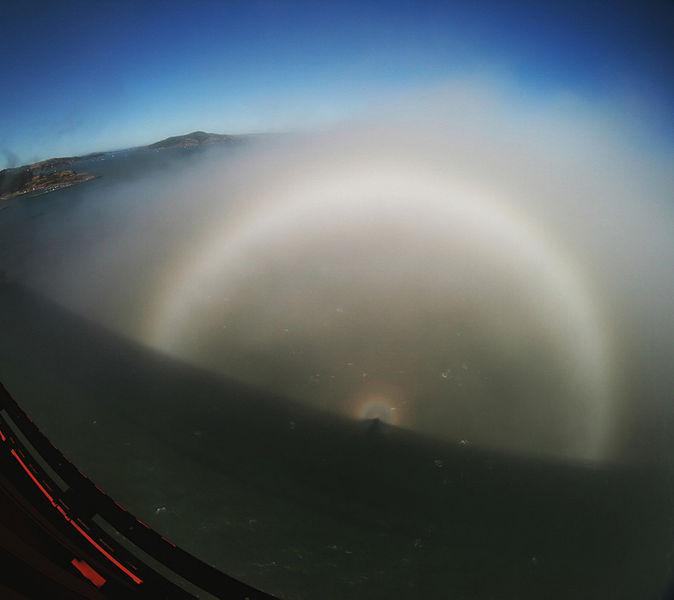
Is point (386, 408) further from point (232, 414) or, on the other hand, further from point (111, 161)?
point (111, 161)

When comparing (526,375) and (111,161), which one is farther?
(111,161)

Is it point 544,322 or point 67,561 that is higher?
point 544,322

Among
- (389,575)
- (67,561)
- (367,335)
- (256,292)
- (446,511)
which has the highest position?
(256,292)

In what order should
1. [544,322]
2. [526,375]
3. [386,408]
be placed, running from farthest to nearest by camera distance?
1. [544,322]
2. [526,375]
3. [386,408]

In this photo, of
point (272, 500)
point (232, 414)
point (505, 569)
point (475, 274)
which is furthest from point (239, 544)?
point (475, 274)

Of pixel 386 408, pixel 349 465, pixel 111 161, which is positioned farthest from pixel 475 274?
pixel 111 161

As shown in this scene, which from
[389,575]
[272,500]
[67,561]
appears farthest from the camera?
[272,500]
